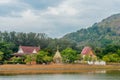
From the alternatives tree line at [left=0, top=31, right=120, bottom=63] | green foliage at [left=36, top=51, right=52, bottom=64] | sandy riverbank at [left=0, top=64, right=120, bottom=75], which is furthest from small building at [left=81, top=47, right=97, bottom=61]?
green foliage at [left=36, top=51, right=52, bottom=64]

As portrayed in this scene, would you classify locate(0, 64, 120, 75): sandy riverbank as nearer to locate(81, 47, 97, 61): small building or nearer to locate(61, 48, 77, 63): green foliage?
locate(61, 48, 77, 63): green foliage

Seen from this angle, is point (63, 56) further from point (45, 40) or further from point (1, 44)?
point (45, 40)

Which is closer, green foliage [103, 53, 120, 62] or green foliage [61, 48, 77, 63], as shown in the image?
green foliage [61, 48, 77, 63]

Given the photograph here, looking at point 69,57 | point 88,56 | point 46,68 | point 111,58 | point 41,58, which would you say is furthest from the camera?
point 88,56

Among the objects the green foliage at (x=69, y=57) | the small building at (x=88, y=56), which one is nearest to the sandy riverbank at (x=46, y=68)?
the green foliage at (x=69, y=57)

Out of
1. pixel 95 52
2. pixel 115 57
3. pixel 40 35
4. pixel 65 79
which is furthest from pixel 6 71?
pixel 40 35

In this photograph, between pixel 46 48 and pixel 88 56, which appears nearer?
pixel 88 56

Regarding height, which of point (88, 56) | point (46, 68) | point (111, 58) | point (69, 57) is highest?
point (88, 56)

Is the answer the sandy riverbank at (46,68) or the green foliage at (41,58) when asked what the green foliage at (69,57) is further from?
the sandy riverbank at (46,68)

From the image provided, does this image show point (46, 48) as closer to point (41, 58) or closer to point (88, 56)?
point (88, 56)

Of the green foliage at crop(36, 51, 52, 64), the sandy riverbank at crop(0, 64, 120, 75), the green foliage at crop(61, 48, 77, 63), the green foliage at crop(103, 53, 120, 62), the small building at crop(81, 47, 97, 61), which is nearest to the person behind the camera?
the sandy riverbank at crop(0, 64, 120, 75)

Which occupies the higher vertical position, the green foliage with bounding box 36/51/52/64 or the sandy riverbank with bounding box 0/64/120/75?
the green foliage with bounding box 36/51/52/64

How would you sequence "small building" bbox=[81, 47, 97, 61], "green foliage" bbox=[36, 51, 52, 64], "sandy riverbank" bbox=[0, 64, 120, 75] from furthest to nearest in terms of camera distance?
"small building" bbox=[81, 47, 97, 61]
"green foliage" bbox=[36, 51, 52, 64]
"sandy riverbank" bbox=[0, 64, 120, 75]

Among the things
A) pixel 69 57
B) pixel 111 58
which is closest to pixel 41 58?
pixel 69 57
